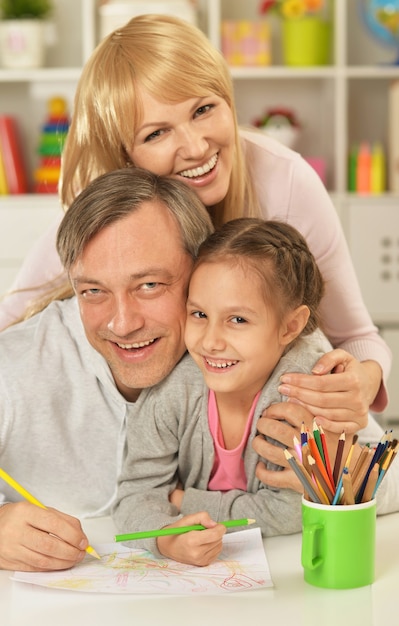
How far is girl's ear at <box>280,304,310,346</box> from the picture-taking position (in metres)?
1.31

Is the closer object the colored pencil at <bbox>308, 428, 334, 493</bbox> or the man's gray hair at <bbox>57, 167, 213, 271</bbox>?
the colored pencil at <bbox>308, 428, 334, 493</bbox>

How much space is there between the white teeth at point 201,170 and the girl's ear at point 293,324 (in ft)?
1.41

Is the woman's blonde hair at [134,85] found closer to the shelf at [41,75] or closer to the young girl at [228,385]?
the young girl at [228,385]

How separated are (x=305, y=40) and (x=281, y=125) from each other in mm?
341

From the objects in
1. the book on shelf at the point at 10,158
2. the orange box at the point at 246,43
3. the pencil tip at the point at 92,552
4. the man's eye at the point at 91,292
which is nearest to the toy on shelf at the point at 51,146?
the book on shelf at the point at 10,158

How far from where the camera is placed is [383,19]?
12.2 ft

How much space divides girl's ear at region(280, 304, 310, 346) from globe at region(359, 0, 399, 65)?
2.68 metres

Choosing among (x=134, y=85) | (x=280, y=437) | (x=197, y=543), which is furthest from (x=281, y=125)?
(x=197, y=543)

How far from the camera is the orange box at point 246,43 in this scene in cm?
368

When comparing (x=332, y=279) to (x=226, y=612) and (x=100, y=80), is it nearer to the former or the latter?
(x=100, y=80)

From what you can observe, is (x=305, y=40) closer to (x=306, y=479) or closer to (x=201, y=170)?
(x=201, y=170)

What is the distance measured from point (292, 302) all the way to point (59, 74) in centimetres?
262

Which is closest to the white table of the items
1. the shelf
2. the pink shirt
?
the pink shirt

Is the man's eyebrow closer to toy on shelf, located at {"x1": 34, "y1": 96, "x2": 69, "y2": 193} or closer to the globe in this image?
toy on shelf, located at {"x1": 34, "y1": 96, "x2": 69, "y2": 193}
